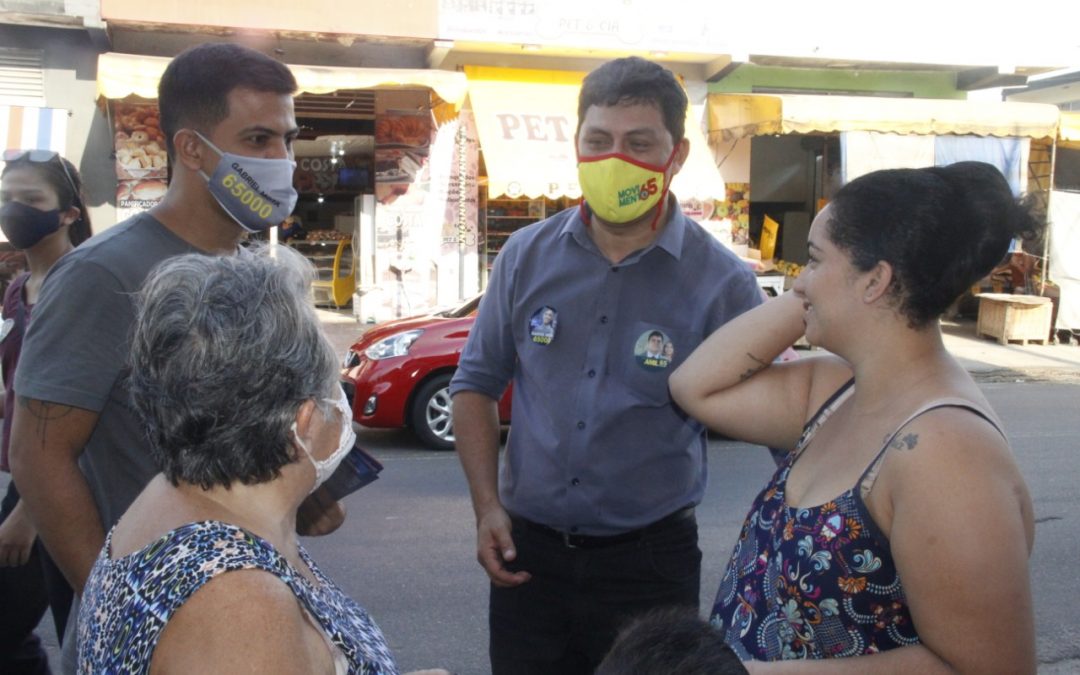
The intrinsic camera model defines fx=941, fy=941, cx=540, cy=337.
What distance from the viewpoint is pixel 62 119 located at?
12500mm

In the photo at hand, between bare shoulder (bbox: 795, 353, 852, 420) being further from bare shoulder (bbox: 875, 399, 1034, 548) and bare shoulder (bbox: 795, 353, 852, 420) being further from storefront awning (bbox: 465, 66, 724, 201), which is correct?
storefront awning (bbox: 465, 66, 724, 201)

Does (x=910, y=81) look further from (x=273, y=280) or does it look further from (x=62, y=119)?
(x=273, y=280)

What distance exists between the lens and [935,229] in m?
1.69

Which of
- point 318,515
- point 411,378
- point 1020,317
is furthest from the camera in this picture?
point 1020,317

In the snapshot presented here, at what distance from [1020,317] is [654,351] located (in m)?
14.1

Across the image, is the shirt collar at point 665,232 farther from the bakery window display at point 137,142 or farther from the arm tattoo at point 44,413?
the bakery window display at point 137,142

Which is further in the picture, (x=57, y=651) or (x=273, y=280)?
(x=57, y=651)

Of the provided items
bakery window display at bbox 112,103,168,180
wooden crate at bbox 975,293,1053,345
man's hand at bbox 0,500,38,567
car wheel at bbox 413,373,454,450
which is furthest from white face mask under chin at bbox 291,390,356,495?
wooden crate at bbox 975,293,1053,345

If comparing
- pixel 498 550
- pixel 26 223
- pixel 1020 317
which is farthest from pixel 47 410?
pixel 1020 317

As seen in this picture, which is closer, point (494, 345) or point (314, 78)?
point (494, 345)

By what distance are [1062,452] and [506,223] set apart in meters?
9.50

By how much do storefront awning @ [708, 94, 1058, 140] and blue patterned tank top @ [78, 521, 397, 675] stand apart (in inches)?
525

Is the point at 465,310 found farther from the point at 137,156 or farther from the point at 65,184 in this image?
the point at 137,156

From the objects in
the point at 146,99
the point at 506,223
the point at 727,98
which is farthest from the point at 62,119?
the point at 727,98
